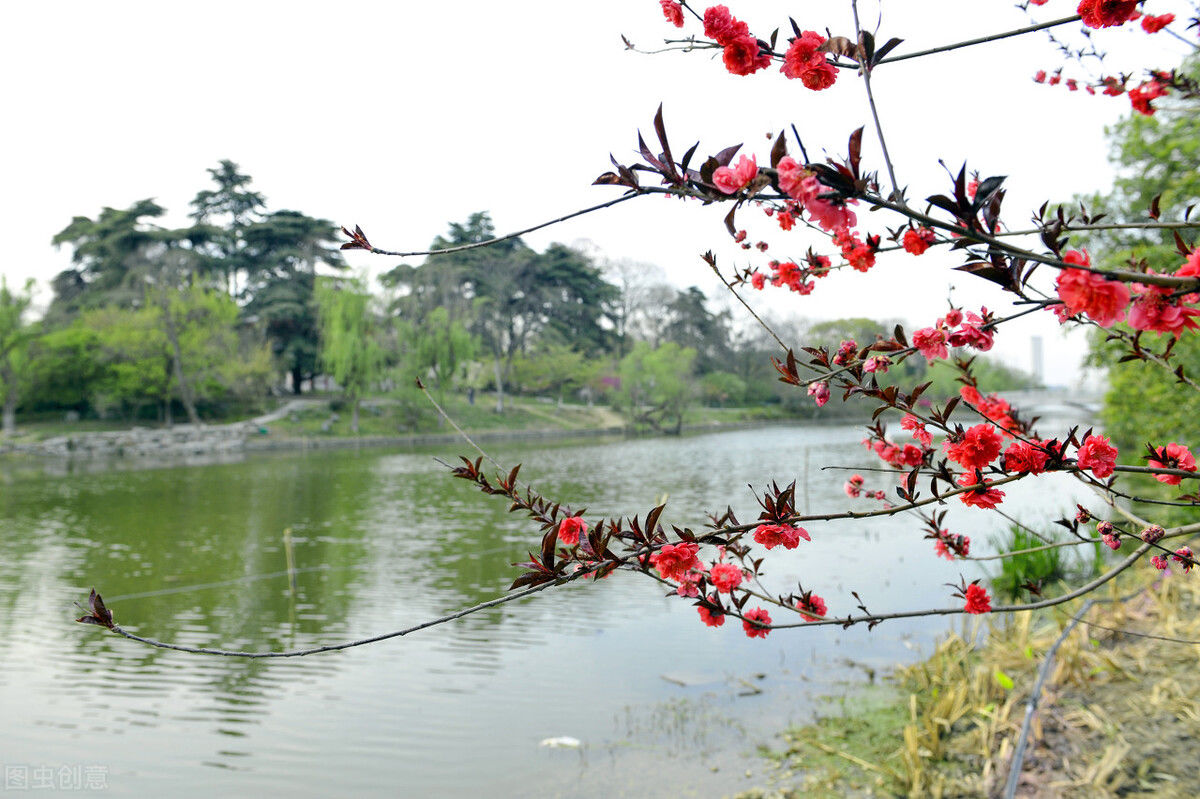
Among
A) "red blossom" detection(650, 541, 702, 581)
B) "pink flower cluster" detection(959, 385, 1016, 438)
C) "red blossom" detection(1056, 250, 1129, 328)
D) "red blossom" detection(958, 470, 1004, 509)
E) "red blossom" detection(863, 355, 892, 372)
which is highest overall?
"red blossom" detection(1056, 250, 1129, 328)

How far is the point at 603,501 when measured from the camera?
13.9 meters

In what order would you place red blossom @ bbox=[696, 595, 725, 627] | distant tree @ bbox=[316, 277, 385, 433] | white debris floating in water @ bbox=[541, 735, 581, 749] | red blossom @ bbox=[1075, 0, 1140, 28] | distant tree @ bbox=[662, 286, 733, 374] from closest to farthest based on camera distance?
1. red blossom @ bbox=[1075, 0, 1140, 28]
2. red blossom @ bbox=[696, 595, 725, 627]
3. white debris floating in water @ bbox=[541, 735, 581, 749]
4. distant tree @ bbox=[316, 277, 385, 433]
5. distant tree @ bbox=[662, 286, 733, 374]

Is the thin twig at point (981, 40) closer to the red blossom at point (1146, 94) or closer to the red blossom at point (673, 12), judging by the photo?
the red blossom at point (673, 12)

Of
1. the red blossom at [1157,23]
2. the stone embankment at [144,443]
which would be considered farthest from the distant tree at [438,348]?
the red blossom at [1157,23]

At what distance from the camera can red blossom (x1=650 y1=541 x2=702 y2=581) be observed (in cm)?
151

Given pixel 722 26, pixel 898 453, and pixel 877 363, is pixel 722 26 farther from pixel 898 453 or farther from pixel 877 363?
pixel 898 453

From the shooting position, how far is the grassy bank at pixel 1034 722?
3.11m

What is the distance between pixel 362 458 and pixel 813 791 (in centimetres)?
2058

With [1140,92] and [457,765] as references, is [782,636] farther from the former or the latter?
[1140,92]

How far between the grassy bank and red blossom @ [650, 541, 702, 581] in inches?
73.1

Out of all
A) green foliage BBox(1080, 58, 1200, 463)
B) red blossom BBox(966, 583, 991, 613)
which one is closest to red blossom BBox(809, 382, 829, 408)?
red blossom BBox(966, 583, 991, 613)

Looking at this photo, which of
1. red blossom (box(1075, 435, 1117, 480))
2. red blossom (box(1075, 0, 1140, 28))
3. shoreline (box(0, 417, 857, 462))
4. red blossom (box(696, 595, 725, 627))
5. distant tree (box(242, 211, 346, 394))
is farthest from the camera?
distant tree (box(242, 211, 346, 394))

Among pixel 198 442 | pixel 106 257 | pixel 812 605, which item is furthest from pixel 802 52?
pixel 106 257

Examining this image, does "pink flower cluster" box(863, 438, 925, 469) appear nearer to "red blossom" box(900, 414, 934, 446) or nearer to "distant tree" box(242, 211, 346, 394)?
"red blossom" box(900, 414, 934, 446)
